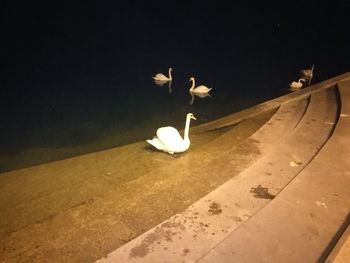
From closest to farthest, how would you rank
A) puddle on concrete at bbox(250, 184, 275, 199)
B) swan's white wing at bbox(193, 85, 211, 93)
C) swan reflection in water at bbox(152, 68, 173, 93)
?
puddle on concrete at bbox(250, 184, 275, 199) < swan's white wing at bbox(193, 85, 211, 93) < swan reflection in water at bbox(152, 68, 173, 93)

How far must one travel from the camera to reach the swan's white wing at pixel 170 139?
239 inches

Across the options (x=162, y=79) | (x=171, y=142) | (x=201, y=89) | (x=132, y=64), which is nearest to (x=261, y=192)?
(x=171, y=142)

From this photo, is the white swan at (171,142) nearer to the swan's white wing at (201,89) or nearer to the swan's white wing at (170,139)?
the swan's white wing at (170,139)

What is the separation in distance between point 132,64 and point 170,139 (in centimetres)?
1433

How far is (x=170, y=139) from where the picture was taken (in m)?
6.11

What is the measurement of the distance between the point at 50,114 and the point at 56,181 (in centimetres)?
600

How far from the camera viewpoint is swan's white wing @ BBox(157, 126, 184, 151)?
6074 mm

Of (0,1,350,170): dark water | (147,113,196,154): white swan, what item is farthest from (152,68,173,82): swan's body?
(147,113,196,154): white swan

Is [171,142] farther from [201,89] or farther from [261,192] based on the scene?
[201,89]

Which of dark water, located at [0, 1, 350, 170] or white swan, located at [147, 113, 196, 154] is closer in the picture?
white swan, located at [147, 113, 196, 154]

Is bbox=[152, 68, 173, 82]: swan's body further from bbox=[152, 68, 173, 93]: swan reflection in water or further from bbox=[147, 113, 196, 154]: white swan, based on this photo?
bbox=[147, 113, 196, 154]: white swan

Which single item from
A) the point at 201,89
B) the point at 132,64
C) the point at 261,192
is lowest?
the point at 201,89

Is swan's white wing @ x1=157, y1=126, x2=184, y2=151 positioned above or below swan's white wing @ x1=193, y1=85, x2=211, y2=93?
above

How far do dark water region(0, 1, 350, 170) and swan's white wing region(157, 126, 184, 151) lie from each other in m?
2.18
